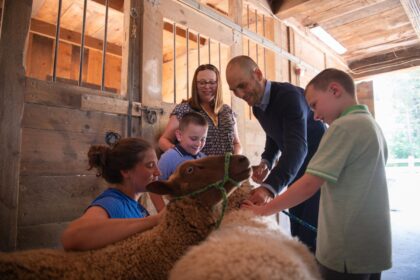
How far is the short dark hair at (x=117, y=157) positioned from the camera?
164cm

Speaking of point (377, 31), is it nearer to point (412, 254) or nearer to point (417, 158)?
point (412, 254)

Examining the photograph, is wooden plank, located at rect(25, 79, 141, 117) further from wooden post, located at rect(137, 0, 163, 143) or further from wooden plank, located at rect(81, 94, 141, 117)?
wooden post, located at rect(137, 0, 163, 143)

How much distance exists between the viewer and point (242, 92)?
2129 mm

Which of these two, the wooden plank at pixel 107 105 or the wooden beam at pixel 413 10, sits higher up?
the wooden beam at pixel 413 10

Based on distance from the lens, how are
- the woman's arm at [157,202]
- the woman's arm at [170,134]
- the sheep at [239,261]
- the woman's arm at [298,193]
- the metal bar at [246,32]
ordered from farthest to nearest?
the metal bar at [246,32] → the woman's arm at [170,134] → the woman's arm at [157,202] → the woman's arm at [298,193] → the sheep at [239,261]

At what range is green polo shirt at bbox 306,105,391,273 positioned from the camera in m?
1.33

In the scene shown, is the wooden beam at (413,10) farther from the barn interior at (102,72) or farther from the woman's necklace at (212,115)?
the woman's necklace at (212,115)

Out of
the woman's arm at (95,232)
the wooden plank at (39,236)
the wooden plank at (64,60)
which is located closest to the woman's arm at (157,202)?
the wooden plank at (39,236)

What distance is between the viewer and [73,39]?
523cm

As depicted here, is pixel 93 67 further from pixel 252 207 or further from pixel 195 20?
pixel 252 207

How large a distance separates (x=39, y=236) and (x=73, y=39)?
14.2 ft

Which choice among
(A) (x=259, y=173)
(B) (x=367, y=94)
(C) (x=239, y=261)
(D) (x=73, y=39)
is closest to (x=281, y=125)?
(A) (x=259, y=173)

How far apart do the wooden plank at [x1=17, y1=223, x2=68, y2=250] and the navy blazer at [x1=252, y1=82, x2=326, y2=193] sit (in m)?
1.58

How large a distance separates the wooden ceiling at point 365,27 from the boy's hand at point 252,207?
3.64 m
